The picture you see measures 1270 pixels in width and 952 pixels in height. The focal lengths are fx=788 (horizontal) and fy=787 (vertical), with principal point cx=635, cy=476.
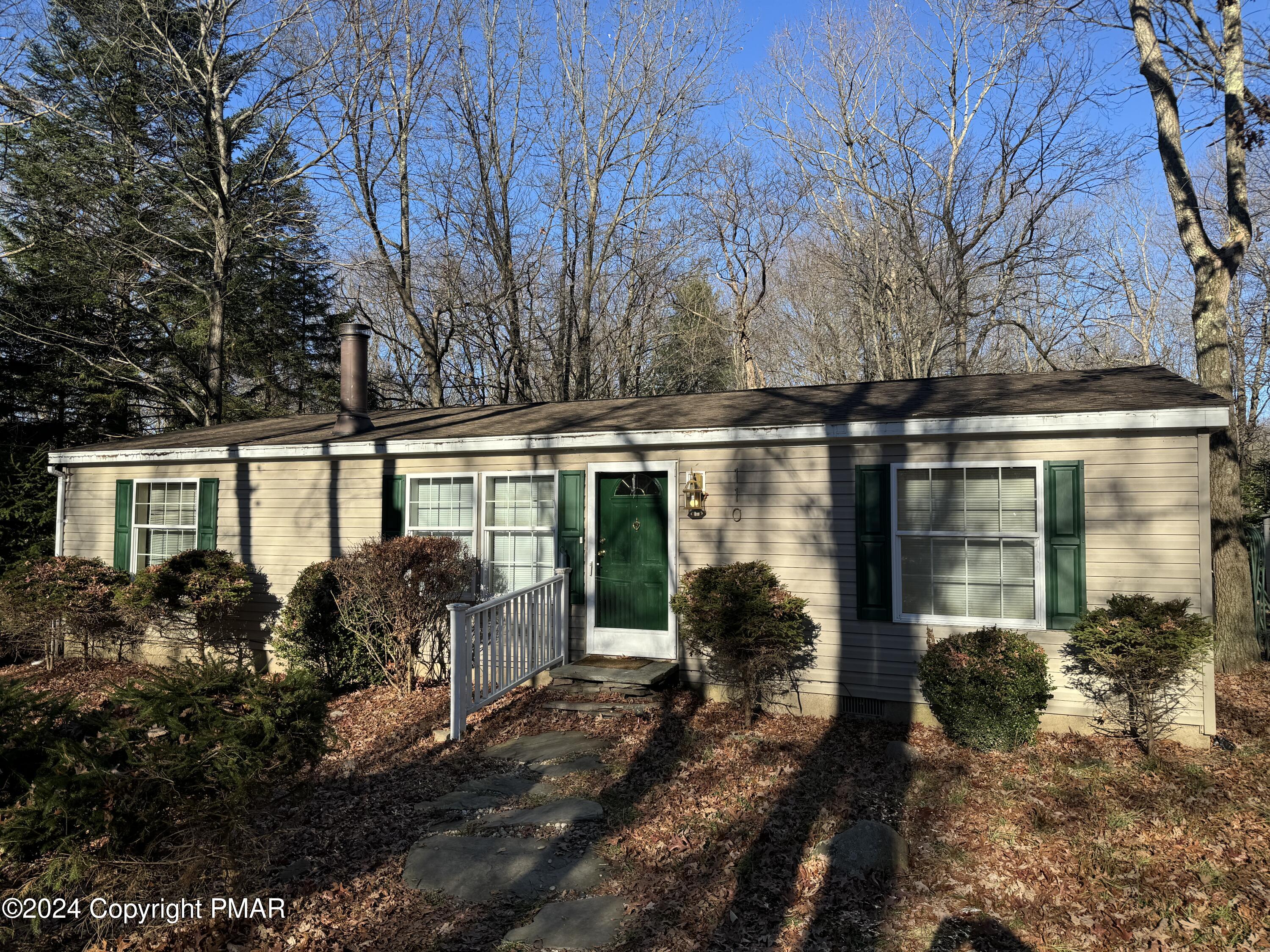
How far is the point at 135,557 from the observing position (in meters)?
9.98

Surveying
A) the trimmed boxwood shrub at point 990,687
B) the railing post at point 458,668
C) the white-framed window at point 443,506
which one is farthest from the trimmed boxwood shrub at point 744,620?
the white-framed window at point 443,506

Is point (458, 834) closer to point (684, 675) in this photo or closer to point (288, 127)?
point (684, 675)

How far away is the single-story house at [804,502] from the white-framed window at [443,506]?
0.03m

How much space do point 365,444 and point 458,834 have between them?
5020 millimetres

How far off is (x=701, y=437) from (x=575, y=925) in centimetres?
440

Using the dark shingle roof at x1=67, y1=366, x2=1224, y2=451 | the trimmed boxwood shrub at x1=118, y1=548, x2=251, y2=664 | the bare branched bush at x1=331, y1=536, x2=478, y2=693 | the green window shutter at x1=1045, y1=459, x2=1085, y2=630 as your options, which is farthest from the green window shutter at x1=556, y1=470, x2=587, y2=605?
the green window shutter at x1=1045, y1=459, x2=1085, y2=630

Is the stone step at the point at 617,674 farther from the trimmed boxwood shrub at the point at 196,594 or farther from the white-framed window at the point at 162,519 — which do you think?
the white-framed window at the point at 162,519

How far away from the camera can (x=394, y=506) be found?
28.5ft

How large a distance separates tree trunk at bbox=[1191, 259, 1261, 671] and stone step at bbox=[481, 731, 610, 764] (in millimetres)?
7027

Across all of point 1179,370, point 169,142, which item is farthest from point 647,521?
point 1179,370

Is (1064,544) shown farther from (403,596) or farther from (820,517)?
(403,596)

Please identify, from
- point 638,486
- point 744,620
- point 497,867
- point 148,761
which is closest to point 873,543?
point 744,620

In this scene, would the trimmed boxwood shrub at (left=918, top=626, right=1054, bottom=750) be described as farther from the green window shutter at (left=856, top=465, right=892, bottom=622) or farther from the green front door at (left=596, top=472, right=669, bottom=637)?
the green front door at (left=596, top=472, right=669, bottom=637)

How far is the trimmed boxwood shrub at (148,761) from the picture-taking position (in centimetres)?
298
